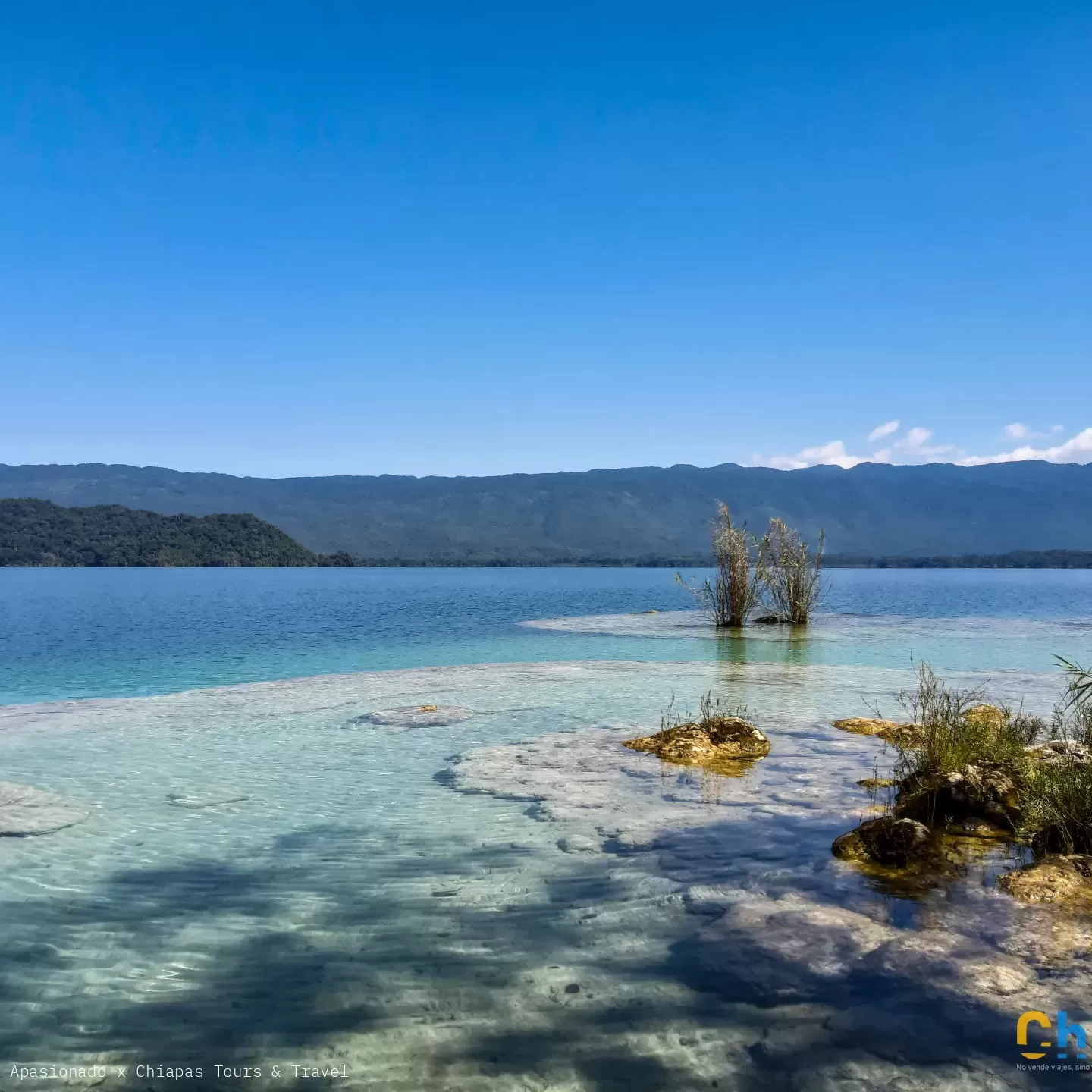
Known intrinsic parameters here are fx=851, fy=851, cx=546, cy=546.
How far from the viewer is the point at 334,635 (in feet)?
91.0

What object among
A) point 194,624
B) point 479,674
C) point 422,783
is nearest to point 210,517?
point 194,624

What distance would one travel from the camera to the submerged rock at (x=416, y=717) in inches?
484

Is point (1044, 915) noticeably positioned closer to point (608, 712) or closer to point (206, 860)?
point (206, 860)

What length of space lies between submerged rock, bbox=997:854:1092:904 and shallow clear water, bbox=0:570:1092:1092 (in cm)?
21

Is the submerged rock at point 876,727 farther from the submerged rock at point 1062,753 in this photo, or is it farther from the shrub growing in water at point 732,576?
the shrub growing in water at point 732,576

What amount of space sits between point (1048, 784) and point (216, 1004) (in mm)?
5860

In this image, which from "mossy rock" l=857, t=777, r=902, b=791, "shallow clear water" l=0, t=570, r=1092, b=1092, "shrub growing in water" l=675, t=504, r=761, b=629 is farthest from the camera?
"shrub growing in water" l=675, t=504, r=761, b=629

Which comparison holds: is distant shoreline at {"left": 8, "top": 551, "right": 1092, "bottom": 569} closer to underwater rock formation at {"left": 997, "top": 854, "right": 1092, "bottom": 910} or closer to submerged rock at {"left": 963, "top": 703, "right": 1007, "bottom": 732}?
submerged rock at {"left": 963, "top": 703, "right": 1007, "bottom": 732}

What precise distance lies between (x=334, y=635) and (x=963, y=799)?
76.0ft

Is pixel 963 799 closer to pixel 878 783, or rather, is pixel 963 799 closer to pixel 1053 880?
pixel 878 783

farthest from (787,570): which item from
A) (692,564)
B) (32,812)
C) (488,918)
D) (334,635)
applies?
(692,564)

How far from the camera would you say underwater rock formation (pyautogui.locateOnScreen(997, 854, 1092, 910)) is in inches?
208

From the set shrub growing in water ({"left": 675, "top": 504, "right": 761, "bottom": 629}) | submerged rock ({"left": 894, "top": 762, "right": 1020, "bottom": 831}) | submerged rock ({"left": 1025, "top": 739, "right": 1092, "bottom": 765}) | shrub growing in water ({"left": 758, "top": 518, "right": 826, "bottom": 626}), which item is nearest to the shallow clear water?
submerged rock ({"left": 894, "top": 762, "right": 1020, "bottom": 831})

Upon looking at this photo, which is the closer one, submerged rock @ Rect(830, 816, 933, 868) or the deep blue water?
submerged rock @ Rect(830, 816, 933, 868)
